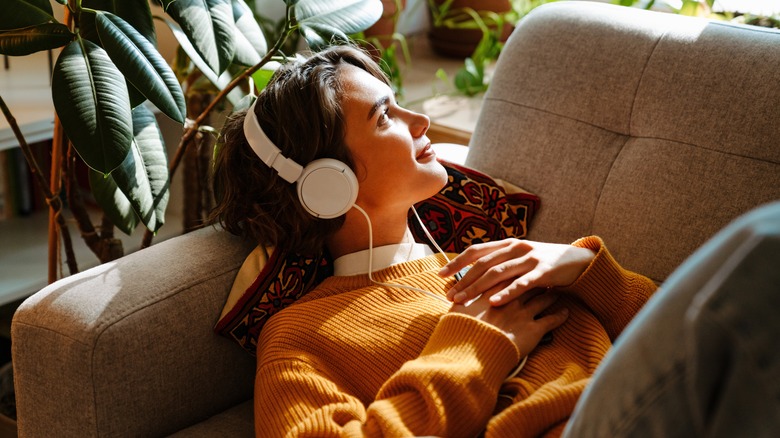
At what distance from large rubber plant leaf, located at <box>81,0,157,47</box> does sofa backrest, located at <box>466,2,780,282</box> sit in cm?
65

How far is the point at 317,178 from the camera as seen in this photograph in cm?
122

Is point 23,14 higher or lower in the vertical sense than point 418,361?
higher

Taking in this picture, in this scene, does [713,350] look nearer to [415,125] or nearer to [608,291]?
[608,291]

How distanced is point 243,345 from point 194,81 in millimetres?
777

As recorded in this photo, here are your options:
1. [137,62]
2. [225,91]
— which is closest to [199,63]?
[225,91]

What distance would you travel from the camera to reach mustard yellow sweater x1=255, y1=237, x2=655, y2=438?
103 centimetres

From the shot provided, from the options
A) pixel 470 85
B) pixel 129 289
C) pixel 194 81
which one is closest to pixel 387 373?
pixel 129 289

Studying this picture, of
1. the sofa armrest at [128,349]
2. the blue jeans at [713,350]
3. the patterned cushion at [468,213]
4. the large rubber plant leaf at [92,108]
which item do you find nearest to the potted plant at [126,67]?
the large rubber plant leaf at [92,108]

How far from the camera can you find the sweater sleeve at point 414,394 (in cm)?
103

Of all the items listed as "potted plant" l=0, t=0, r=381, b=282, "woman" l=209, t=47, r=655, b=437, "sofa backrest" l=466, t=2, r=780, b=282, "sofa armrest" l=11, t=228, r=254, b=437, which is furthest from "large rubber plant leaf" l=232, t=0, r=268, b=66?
"sofa backrest" l=466, t=2, r=780, b=282

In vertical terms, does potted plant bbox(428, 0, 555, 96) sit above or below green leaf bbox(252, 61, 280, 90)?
below

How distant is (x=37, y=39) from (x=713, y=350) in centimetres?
105

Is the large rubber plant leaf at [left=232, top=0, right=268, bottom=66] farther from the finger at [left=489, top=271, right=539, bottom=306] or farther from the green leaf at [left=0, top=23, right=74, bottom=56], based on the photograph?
the finger at [left=489, top=271, right=539, bottom=306]

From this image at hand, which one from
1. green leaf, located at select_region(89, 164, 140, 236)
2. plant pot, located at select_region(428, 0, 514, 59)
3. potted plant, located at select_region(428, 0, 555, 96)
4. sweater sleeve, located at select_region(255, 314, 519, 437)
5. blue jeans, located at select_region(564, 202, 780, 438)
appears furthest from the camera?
plant pot, located at select_region(428, 0, 514, 59)
